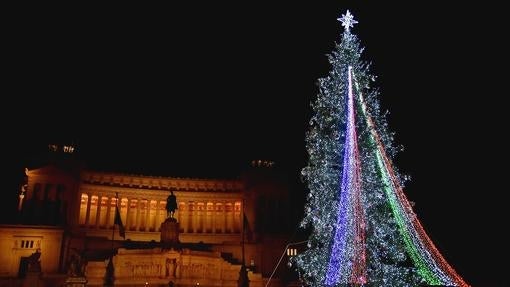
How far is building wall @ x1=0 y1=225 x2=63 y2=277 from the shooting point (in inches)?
1932

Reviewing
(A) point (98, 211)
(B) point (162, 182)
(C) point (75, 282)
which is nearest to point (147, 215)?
(B) point (162, 182)

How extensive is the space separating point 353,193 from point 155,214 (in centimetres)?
4828

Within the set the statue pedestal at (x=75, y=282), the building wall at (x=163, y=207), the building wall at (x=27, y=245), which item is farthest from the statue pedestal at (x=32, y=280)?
the building wall at (x=163, y=207)

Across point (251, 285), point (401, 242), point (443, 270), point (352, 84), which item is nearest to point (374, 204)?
point (401, 242)

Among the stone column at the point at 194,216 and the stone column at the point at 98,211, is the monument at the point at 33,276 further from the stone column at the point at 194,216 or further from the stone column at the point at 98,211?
the stone column at the point at 194,216

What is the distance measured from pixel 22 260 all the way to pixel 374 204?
133 ft

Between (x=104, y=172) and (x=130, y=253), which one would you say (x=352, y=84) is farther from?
(x=104, y=172)

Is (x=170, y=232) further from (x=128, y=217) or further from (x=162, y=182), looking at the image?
(x=162, y=182)

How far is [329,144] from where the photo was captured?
25.1 meters

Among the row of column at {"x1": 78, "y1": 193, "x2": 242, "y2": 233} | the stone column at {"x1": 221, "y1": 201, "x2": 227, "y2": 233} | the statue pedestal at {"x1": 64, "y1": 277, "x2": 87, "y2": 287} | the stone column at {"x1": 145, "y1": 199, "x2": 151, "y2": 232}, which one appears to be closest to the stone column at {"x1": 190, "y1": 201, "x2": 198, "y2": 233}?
the row of column at {"x1": 78, "y1": 193, "x2": 242, "y2": 233}

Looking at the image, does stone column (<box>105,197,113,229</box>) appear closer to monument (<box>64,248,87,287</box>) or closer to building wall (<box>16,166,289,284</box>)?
building wall (<box>16,166,289,284</box>)

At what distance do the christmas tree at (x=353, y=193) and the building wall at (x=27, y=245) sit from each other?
3474 centimetres

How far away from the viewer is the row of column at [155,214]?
64.3 meters

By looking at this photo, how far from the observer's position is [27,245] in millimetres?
50156
